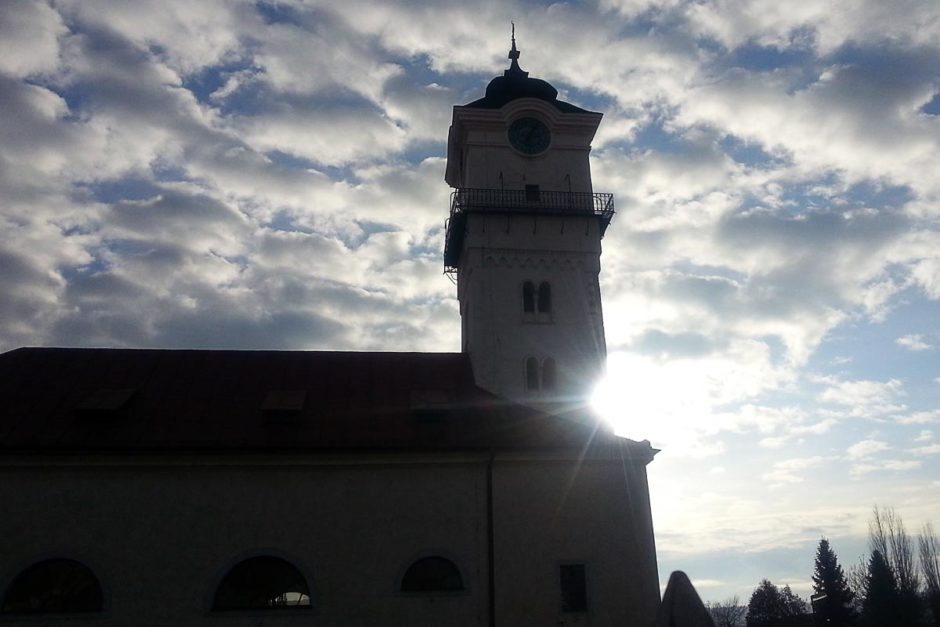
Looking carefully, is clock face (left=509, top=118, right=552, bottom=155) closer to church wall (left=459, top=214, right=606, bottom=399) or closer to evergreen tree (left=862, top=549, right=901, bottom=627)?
church wall (left=459, top=214, right=606, bottom=399)

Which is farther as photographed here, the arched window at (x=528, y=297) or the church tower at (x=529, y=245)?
the arched window at (x=528, y=297)

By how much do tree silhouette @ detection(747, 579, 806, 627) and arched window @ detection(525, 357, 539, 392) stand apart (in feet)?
193

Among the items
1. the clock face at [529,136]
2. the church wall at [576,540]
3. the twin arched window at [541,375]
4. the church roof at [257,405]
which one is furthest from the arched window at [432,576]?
the clock face at [529,136]

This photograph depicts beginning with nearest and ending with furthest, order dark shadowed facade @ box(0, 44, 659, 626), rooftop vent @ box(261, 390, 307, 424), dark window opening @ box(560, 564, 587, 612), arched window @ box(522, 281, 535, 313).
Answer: dark shadowed facade @ box(0, 44, 659, 626) → dark window opening @ box(560, 564, 587, 612) → rooftop vent @ box(261, 390, 307, 424) → arched window @ box(522, 281, 535, 313)

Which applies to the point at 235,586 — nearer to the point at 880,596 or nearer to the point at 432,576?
the point at 432,576

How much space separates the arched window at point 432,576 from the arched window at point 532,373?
297 inches

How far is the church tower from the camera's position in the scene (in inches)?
1086

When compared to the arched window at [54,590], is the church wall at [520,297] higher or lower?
higher

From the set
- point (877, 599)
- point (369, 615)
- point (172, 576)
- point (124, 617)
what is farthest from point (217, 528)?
point (877, 599)

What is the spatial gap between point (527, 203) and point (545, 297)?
368 cm

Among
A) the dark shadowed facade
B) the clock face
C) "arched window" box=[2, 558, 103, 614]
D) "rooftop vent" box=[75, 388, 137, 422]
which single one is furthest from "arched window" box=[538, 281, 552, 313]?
"arched window" box=[2, 558, 103, 614]

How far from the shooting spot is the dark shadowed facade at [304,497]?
20797 mm

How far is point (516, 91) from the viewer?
31.4 m

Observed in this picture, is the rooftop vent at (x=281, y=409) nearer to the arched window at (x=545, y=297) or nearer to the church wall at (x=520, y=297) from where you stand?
the church wall at (x=520, y=297)
